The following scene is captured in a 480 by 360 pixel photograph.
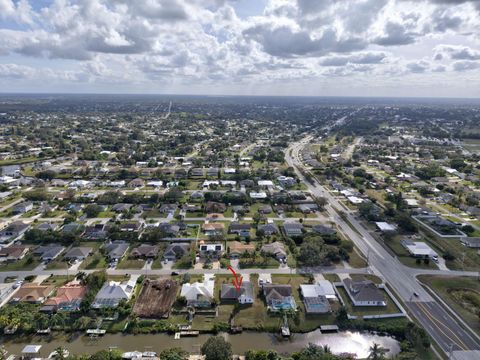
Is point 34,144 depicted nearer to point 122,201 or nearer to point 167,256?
point 122,201

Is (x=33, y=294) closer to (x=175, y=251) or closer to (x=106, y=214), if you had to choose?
(x=175, y=251)

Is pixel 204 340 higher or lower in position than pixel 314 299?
lower

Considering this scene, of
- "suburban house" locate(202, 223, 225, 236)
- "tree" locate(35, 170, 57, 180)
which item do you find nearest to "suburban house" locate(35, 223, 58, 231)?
"suburban house" locate(202, 223, 225, 236)

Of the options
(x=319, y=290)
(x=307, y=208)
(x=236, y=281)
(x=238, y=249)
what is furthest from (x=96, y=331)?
(x=307, y=208)

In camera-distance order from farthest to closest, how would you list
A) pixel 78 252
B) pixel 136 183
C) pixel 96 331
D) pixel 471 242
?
1. pixel 136 183
2. pixel 471 242
3. pixel 78 252
4. pixel 96 331

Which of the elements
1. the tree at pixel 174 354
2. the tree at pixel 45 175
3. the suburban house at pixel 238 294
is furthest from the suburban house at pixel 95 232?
the tree at pixel 45 175

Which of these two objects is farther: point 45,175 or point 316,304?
point 45,175

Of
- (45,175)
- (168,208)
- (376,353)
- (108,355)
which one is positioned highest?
(376,353)

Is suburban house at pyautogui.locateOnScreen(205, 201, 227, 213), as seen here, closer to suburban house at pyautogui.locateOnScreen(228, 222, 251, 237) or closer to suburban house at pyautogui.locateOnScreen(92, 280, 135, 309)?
suburban house at pyautogui.locateOnScreen(228, 222, 251, 237)
